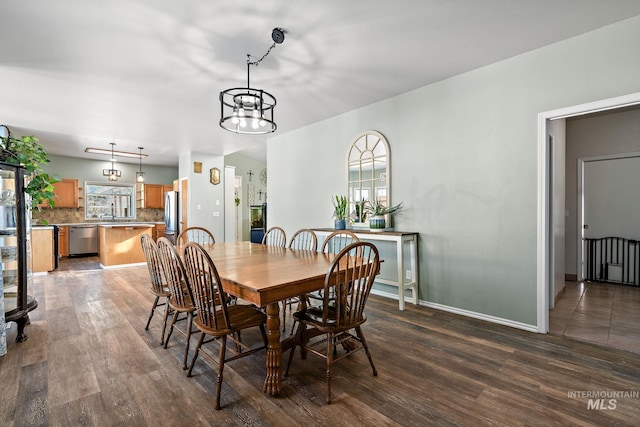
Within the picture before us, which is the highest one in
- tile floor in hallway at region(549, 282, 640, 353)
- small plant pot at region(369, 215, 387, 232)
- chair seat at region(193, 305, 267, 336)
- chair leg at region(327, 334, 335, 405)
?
small plant pot at region(369, 215, 387, 232)

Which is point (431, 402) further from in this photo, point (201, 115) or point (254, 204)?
point (254, 204)

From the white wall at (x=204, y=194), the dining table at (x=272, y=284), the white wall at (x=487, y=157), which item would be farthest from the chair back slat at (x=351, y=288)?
the white wall at (x=204, y=194)

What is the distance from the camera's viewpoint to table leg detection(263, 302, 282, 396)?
187 cm

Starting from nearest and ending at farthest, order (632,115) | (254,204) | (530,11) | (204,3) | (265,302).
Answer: (265,302)
(204,3)
(530,11)
(632,115)
(254,204)

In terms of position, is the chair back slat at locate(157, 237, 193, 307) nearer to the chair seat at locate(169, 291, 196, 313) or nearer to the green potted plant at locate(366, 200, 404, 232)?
the chair seat at locate(169, 291, 196, 313)

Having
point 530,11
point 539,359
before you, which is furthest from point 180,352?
point 530,11

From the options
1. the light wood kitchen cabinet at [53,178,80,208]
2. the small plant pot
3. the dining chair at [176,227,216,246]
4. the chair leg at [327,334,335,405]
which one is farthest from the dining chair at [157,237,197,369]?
the light wood kitchen cabinet at [53,178,80,208]

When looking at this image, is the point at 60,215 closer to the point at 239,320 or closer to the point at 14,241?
the point at 14,241

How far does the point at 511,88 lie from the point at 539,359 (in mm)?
2342

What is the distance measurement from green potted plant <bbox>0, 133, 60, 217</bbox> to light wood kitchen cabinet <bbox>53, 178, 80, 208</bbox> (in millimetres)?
5362

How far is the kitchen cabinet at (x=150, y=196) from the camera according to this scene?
27.7 ft

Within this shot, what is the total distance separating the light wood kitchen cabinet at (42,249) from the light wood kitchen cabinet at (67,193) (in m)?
2.15

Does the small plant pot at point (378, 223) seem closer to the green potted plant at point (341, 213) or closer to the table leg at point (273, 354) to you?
the green potted plant at point (341, 213)

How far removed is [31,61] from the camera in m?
2.84
